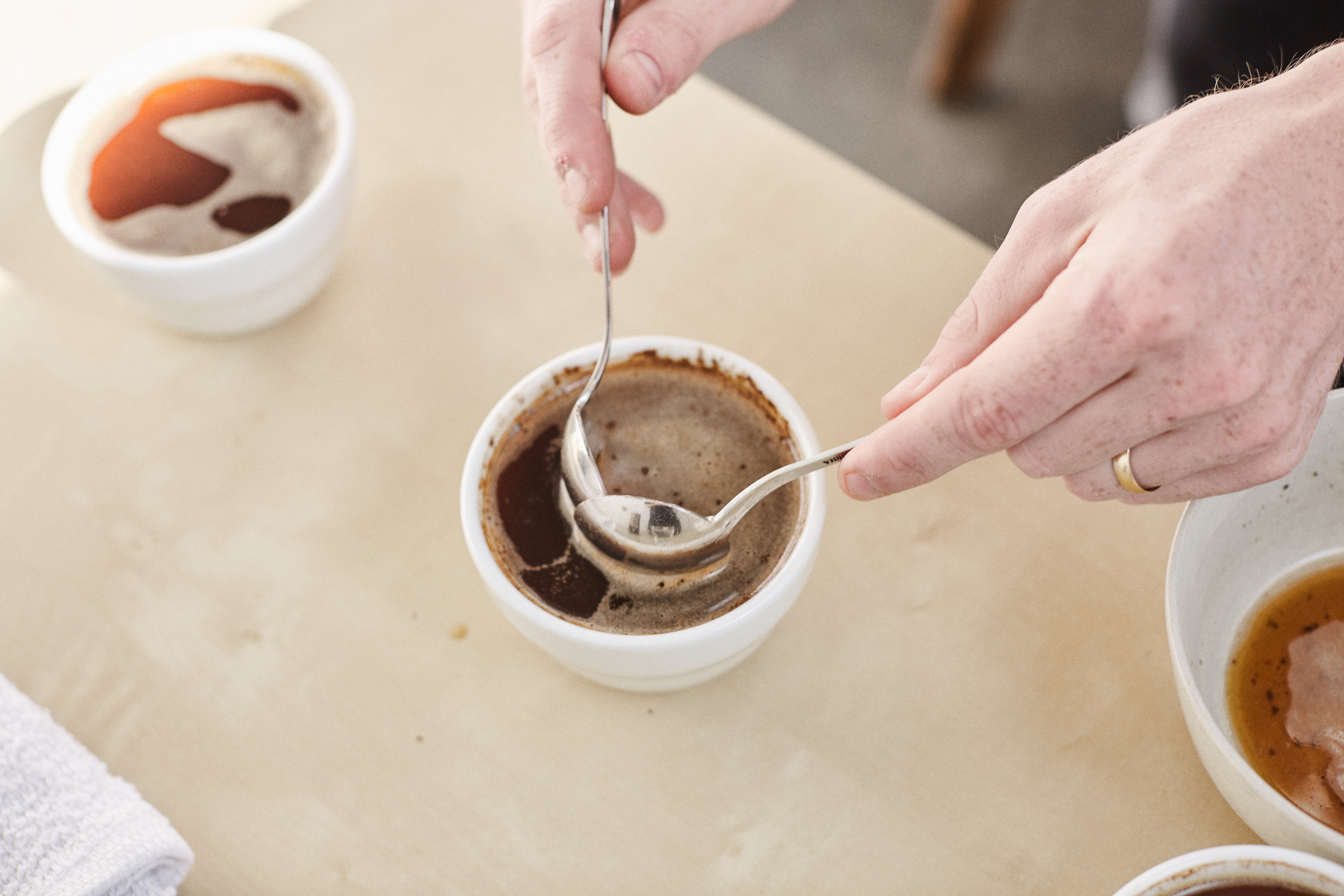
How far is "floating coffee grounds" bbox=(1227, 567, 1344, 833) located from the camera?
769 mm

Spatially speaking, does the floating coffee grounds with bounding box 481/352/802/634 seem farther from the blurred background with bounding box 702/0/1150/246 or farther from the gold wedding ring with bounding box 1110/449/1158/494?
the blurred background with bounding box 702/0/1150/246

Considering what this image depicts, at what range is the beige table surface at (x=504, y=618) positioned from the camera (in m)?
0.80

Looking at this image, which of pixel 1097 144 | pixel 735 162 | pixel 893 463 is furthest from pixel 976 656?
pixel 1097 144

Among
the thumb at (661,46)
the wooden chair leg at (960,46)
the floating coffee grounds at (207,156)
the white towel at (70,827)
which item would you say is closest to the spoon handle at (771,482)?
the thumb at (661,46)

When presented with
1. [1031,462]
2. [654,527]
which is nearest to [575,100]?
[654,527]

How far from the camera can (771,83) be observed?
2.26 meters

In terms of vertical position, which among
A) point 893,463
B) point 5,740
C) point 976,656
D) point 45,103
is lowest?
point 976,656

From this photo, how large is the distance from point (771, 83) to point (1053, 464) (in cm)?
178

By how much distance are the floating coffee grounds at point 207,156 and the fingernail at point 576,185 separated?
0.34m

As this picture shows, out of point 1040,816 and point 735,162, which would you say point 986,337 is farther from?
point 735,162

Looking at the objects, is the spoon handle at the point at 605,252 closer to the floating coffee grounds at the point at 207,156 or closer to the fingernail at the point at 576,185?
the fingernail at the point at 576,185

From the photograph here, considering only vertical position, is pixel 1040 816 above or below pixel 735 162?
below

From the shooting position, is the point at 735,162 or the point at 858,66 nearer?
the point at 735,162

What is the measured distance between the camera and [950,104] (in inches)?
86.6
